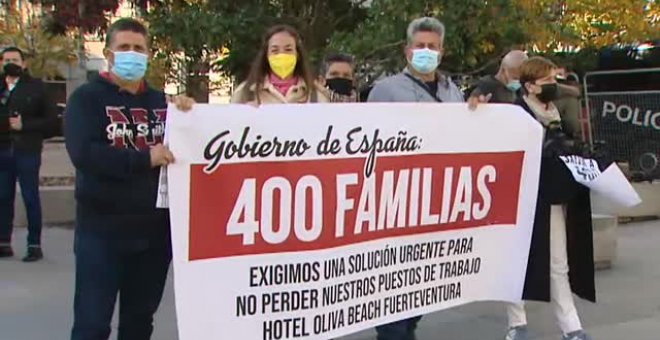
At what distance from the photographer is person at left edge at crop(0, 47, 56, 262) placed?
7.41 meters

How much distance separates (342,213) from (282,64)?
82cm

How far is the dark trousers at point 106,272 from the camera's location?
3.67 m

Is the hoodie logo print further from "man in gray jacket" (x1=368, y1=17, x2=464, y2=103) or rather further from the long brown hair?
"man in gray jacket" (x1=368, y1=17, x2=464, y2=103)

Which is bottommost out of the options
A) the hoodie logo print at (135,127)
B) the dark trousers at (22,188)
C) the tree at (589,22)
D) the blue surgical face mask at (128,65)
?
the dark trousers at (22,188)

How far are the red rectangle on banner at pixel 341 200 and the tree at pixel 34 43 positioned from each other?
69.2 feet

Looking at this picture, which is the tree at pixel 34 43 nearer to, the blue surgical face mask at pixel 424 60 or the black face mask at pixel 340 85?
the black face mask at pixel 340 85

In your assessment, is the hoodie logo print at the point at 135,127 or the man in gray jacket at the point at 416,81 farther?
the man in gray jacket at the point at 416,81

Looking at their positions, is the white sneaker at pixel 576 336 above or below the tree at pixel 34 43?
below

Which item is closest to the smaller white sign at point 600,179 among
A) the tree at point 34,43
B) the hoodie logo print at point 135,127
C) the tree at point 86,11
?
the hoodie logo print at point 135,127

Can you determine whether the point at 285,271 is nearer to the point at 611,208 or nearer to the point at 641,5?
the point at 611,208

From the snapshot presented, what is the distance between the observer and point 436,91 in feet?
15.8

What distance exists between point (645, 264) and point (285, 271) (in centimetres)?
505

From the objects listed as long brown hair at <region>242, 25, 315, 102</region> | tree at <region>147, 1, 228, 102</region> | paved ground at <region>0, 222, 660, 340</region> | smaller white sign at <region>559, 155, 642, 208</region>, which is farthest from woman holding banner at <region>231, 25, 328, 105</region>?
tree at <region>147, 1, 228, 102</region>

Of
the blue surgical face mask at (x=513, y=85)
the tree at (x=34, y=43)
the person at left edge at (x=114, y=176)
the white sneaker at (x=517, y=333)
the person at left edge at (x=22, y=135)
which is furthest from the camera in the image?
the tree at (x=34, y=43)
